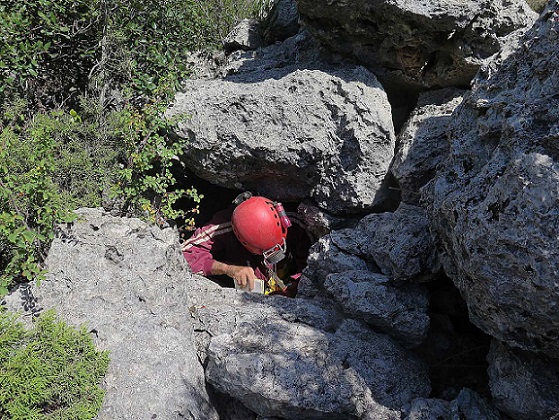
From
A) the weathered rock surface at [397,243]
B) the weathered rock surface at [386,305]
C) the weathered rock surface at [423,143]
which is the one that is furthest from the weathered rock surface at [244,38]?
the weathered rock surface at [386,305]

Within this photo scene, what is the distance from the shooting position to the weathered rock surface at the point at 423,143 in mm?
4629

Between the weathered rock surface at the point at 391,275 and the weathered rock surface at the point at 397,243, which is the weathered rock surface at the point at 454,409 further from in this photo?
the weathered rock surface at the point at 397,243

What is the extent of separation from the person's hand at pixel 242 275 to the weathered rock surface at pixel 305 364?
1636 mm

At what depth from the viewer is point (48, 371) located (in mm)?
2939

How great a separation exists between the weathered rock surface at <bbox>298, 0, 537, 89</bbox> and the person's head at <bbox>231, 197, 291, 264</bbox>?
7.00 ft

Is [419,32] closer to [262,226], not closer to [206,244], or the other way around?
[262,226]

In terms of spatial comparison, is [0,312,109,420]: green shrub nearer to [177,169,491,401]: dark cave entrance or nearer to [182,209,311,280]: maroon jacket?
[182,209,311,280]: maroon jacket

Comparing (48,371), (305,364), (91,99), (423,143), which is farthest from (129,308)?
(423,143)

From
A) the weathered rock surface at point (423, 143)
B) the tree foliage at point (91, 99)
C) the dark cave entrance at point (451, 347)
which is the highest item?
the tree foliage at point (91, 99)

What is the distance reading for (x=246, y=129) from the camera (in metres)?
5.10

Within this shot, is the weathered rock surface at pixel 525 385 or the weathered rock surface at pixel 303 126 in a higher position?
the weathered rock surface at pixel 303 126

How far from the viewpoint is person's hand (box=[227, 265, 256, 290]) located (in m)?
5.75

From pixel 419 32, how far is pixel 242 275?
141 inches

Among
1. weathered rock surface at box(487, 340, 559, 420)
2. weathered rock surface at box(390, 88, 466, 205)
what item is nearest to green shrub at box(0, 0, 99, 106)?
weathered rock surface at box(390, 88, 466, 205)
